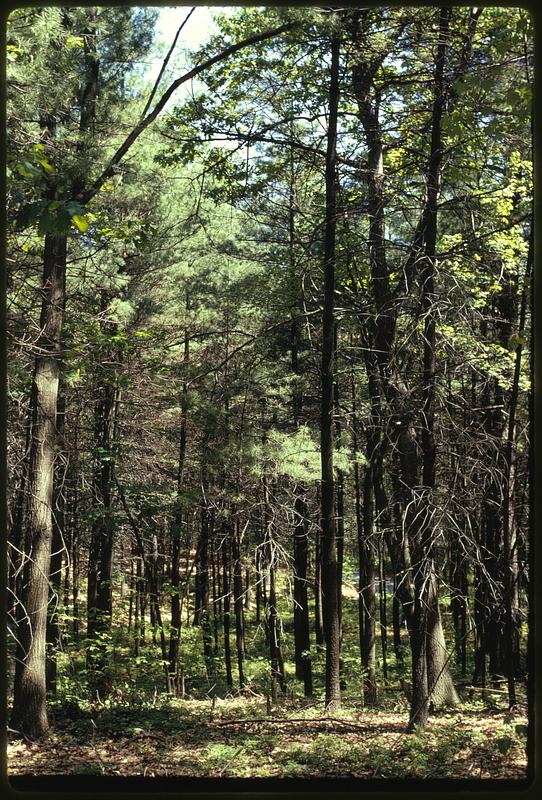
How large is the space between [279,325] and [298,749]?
3.08 meters

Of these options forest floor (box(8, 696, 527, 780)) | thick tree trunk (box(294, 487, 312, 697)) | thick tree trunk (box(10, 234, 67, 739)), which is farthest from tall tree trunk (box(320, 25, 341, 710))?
thick tree trunk (box(294, 487, 312, 697))

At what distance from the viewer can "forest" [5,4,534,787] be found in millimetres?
3771

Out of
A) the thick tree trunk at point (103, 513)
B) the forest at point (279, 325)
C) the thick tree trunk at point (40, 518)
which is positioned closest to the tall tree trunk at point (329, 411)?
the forest at point (279, 325)

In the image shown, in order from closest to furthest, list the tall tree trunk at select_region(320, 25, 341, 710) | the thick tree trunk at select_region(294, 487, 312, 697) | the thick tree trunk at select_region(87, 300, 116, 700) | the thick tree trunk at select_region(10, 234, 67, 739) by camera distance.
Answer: the thick tree trunk at select_region(10, 234, 67, 739) → the tall tree trunk at select_region(320, 25, 341, 710) → the thick tree trunk at select_region(87, 300, 116, 700) → the thick tree trunk at select_region(294, 487, 312, 697)

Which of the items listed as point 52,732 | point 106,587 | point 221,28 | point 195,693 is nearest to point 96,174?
point 221,28

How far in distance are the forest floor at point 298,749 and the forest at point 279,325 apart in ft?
0.09

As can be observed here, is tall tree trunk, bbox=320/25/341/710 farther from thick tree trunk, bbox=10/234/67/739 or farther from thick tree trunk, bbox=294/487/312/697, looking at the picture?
thick tree trunk, bbox=294/487/312/697

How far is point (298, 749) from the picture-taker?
404 centimetres

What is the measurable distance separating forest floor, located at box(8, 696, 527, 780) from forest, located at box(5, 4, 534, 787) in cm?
3

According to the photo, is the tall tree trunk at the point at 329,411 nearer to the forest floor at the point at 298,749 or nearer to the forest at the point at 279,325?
the forest at the point at 279,325

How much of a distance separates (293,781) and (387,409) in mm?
2503

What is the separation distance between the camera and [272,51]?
18.6ft

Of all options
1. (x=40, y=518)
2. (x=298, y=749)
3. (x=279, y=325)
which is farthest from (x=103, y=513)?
(x=298, y=749)

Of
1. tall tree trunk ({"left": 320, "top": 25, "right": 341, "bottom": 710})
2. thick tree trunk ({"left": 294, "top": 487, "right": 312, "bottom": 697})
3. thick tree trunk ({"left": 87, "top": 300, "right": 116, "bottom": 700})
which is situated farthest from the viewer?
thick tree trunk ({"left": 294, "top": 487, "right": 312, "bottom": 697})
